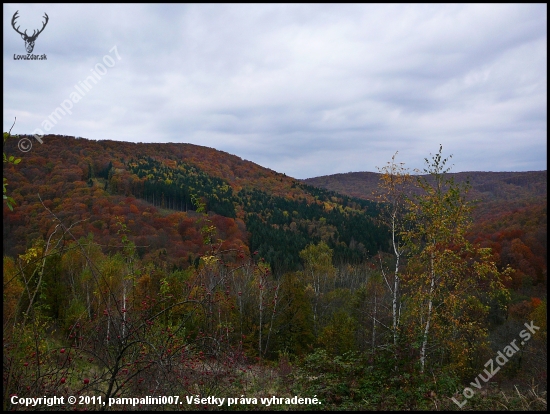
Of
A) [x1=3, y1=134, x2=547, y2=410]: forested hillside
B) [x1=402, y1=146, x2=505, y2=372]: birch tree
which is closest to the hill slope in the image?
[x1=3, y1=134, x2=547, y2=410]: forested hillside

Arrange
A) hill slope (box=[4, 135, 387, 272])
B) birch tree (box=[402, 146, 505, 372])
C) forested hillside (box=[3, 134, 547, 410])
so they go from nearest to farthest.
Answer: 1. forested hillside (box=[3, 134, 547, 410])
2. birch tree (box=[402, 146, 505, 372])
3. hill slope (box=[4, 135, 387, 272])

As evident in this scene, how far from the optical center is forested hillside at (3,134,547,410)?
166 inches

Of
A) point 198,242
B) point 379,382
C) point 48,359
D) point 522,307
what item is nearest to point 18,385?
point 48,359

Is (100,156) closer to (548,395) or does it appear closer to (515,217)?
(515,217)

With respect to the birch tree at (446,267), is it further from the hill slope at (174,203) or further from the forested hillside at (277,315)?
the hill slope at (174,203)

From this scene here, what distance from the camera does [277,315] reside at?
61.7 feet

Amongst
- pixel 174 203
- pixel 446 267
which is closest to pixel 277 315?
pixel 446 267

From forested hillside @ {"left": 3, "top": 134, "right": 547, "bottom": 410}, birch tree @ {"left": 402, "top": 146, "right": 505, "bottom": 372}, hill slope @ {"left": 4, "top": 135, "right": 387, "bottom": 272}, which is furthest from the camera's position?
hill slope @ {"left": 4, "top": 135, "right": 387, "bottom": 272}

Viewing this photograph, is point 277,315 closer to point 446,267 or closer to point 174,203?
point 446,267

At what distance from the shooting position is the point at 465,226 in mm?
8531

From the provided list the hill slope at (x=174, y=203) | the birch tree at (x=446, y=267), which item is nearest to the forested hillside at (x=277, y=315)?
the birch tree at (x=446, y=267)

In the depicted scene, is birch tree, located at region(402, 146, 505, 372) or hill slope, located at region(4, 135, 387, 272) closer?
birch tree, located at region(402, 146, 505, 372)

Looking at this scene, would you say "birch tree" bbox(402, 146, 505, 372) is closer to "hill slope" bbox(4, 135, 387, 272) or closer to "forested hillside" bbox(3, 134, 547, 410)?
"forested hillside" bbox(3, 134, 547, 410)

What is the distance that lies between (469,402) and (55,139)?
132613 mm
